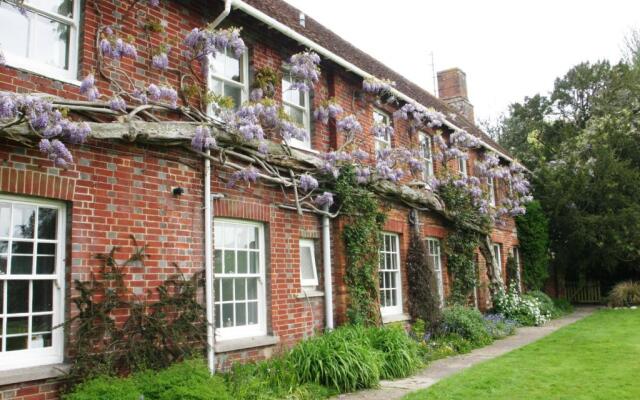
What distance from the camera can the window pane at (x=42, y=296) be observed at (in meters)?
6.18

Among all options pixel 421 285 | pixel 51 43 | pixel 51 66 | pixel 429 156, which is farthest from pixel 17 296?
pixel 429 156

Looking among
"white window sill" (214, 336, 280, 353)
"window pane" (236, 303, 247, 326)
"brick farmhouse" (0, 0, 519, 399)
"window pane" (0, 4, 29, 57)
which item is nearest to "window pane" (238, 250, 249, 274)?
"brick farmhouse" (0, 0, 519, 399)

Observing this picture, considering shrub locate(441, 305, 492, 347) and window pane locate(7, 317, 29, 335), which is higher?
window pane locate(7, 317, 29, 335)

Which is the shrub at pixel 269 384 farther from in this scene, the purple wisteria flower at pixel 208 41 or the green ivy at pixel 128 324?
A: the purple wisteria flower at pixel 208 41

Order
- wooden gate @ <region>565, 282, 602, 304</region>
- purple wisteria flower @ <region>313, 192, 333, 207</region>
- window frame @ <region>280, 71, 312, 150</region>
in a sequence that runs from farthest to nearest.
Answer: wooden gate @ <region>565, 282, 602, 304</region> → window frame @ <region>280, 71, 312, 150</region> → purple wisteria flower @ <region>313, 192, 333, 207</region>

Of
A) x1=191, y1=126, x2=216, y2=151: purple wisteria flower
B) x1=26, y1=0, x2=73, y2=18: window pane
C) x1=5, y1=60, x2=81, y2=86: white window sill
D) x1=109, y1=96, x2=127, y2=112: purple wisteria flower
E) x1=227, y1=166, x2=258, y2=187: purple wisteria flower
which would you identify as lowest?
x1=227, y1=166, x2=258, y2=187: purple wisteria flower

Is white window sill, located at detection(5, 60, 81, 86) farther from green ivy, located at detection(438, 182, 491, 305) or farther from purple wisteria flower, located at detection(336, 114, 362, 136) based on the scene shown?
green ivy, located at detection(438, 182, 491, 305)

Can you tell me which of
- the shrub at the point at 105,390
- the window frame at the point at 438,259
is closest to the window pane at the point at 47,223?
the shrub at the point at 105,390

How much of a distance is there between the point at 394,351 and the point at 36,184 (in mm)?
6094

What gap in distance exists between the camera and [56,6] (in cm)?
697

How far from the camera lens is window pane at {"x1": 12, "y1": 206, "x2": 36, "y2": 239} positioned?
6.14 m

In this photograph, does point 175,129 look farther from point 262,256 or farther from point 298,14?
point 298,14

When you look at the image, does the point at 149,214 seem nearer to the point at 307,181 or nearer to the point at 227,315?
the point at 227,315

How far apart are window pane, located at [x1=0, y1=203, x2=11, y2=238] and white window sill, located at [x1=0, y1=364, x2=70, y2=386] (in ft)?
4.93
